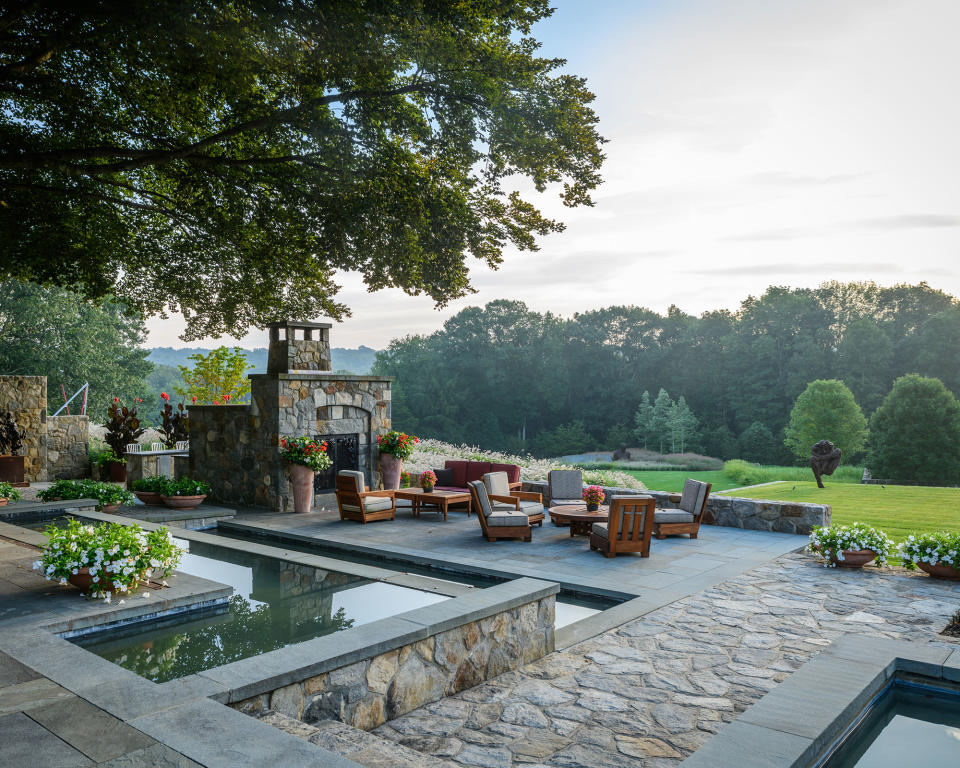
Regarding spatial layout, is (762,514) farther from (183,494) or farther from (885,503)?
(183,494)

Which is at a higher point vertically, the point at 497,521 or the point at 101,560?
the point at 101,560

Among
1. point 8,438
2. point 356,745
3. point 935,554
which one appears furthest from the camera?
point 8,438

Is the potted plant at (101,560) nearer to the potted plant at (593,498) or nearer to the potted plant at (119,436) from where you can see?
the potted plant at (593,498)

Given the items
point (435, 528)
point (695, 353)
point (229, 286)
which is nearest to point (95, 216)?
point (229, 286)

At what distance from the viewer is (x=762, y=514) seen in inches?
402

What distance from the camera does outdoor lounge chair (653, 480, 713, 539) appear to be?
9.31m

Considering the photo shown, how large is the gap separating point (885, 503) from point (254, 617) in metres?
12.5

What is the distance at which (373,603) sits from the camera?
5.83m

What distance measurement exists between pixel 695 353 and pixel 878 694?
40.9 m

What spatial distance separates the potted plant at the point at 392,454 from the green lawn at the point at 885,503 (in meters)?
6.43

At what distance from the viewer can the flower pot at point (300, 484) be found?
11234 mm

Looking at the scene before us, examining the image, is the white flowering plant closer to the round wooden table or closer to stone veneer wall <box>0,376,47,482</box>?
the round wooden table

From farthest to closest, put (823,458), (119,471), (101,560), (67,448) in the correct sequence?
(823,458) → (67,448) → (119,471) → (101,560)

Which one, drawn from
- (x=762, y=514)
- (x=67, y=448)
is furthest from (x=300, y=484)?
(x=67, y=448)
